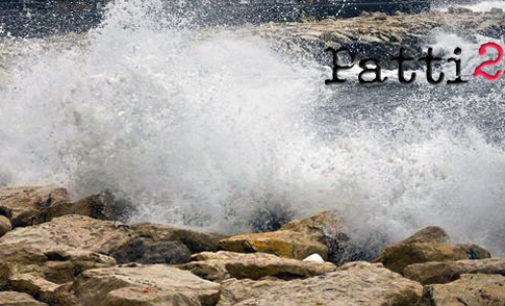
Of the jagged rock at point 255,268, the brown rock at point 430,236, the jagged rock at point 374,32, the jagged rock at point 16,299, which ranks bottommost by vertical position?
the jagged rock at point 374,32

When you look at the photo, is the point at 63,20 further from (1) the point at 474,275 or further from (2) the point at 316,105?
(1) the point at 474,275

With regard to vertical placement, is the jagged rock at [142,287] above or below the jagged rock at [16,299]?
above

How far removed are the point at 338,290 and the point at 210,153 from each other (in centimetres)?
334

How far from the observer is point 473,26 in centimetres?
2853

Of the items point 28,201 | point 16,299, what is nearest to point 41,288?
point 16,299

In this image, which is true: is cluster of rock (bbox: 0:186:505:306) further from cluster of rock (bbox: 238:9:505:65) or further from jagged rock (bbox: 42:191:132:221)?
cluster of rock (bbox: 238:9:505:65)

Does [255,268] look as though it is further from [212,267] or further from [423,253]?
[423,253]

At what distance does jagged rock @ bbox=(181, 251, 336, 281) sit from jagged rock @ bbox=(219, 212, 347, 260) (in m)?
0.54

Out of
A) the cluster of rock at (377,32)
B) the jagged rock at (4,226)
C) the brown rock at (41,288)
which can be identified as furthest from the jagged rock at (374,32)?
the brown rock at (41,288)

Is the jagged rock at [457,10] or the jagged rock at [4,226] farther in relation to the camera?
the jagged rock at [457,10]

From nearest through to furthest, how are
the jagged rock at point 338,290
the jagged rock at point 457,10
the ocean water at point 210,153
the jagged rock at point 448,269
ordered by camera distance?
the jagged rock at point 338,290 → the jagged rock at point 448,269 → the ocean water at point 210,153 → the jagged rock at point 457,10

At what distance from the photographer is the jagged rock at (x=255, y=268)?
13.5ft

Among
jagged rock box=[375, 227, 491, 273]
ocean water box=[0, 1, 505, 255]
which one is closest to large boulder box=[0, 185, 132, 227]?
ocean water box=[0, 1, 505, 255]

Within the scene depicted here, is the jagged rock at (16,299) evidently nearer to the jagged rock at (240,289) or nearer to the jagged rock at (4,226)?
the jagged rock at (240,289)
